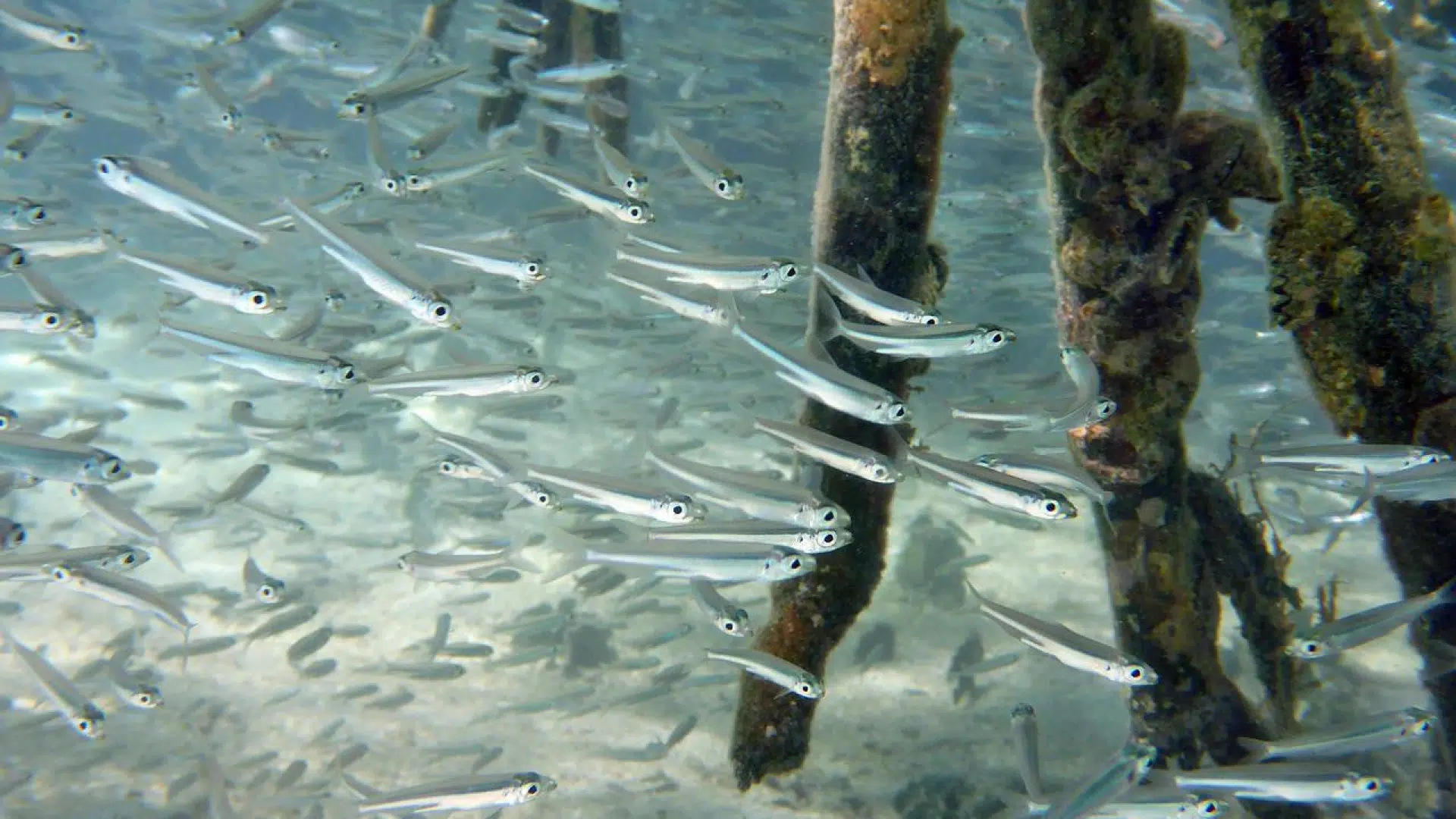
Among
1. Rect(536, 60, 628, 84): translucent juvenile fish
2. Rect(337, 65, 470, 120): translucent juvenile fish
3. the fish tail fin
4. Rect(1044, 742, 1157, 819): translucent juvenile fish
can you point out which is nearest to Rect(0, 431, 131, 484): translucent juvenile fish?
Rect(337, 65, 470, 120): translucent juvenile fish

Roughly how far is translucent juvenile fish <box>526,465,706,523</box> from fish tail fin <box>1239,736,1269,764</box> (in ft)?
11.3

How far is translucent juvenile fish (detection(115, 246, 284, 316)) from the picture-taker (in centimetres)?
456

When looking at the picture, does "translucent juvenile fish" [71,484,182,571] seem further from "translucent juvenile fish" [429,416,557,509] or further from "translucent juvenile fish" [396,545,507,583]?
"translucent juvenile fish" [429,416,557,509]

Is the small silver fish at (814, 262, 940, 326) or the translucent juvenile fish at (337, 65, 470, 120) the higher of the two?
the translucent juvenile fish at (337, 65, 470, 120)

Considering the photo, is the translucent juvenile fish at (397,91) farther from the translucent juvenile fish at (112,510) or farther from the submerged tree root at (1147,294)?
the submerged tree root at (1147,294)

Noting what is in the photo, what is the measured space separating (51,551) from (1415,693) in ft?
34.8

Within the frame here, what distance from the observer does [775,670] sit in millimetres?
4453

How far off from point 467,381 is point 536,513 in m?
7.57

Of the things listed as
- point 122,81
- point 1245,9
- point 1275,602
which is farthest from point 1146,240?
point 122,81

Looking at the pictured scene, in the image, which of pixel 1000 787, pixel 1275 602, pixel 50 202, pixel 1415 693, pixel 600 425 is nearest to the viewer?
pixel 1275 602

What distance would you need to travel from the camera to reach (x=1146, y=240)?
Result: 4215 millimetres

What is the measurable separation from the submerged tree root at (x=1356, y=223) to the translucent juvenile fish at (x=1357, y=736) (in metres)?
1.52

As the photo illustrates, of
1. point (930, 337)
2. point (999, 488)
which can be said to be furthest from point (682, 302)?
Result: point (999, 488)

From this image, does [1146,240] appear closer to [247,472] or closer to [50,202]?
[247,472]
